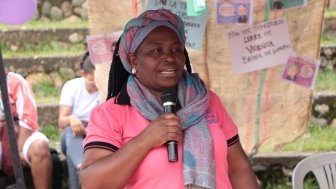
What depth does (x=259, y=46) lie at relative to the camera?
3.51m

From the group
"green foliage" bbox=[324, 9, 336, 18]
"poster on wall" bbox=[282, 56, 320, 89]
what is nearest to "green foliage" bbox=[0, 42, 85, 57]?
"green foliage" bbox=[324, 9, 336, 18]

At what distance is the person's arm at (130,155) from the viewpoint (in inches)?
86.9

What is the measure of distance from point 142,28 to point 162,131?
43 cm

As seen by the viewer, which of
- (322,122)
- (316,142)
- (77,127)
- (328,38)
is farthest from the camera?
(328,38)

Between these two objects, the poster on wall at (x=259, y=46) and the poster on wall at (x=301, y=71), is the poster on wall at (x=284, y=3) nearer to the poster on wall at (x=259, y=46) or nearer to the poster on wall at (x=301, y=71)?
the poster on wall at (x=259, y=46)

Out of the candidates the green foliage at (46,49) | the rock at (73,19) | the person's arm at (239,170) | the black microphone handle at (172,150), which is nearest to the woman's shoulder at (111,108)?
the black microphone handle at (172,150)

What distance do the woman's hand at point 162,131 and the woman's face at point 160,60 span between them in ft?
0.60

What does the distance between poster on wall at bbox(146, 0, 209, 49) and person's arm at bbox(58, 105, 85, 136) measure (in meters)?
1.77

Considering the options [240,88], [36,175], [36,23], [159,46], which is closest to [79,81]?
[36,175]

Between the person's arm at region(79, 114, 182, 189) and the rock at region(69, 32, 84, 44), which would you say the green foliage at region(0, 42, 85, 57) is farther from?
the person's arm at region(79, 114, 182, 189)

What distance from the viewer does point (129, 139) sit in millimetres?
2312

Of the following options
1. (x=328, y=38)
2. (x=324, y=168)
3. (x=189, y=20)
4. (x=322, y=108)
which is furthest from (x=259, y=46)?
(x=328, y=38)

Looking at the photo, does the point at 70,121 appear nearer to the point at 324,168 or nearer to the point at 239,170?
the point at 324,168

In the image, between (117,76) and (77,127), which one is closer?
(117,76)
